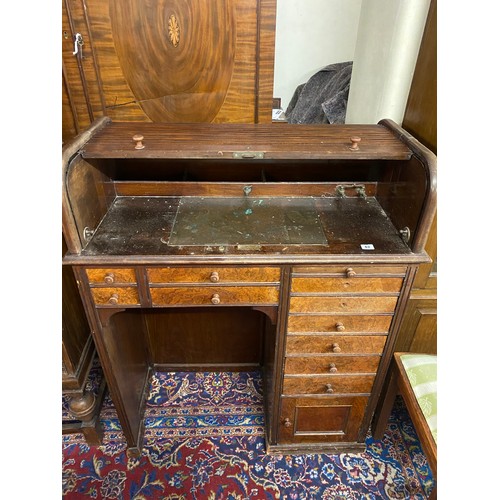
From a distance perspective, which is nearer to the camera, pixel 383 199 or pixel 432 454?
pixel 432 454

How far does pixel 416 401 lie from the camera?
1.39 meters

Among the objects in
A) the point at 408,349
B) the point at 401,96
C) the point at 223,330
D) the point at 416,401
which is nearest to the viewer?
the point at 416,401

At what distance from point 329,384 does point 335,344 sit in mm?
213

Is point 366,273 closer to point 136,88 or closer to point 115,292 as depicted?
point 115,292

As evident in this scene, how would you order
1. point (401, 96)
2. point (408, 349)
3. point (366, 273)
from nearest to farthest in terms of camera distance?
point (366, 273) → point (401, 96) → point (408, 349)

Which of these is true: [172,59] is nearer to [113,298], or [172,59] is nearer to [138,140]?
[138,140]

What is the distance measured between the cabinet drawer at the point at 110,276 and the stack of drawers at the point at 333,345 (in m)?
0.53

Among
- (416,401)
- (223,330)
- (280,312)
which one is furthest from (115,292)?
(416,401)

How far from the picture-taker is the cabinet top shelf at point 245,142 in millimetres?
1241

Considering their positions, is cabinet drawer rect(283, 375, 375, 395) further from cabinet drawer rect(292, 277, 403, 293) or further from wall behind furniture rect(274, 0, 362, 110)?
wall behind furniture rect(274, 0, 362, 110)

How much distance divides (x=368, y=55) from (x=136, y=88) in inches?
46.0

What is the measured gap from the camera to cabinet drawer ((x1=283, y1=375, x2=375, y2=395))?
1.49m

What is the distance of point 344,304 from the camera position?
131cm

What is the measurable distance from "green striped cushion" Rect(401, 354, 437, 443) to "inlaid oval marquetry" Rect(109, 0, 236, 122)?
155 centimetres
